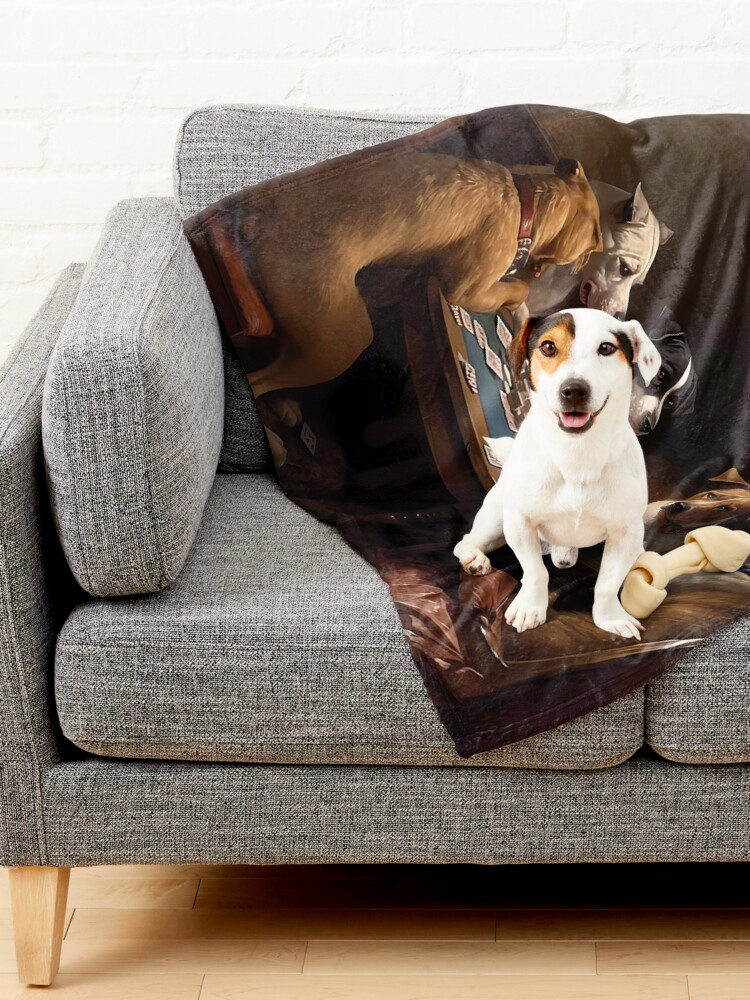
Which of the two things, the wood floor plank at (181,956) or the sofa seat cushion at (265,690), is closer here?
the sofa seat cushion at (265,690)

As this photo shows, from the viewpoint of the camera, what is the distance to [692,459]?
5.28 feet

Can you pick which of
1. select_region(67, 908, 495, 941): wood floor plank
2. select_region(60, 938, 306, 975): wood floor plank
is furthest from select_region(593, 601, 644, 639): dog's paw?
select_region(60, 938, 306, 975): wood floor plank

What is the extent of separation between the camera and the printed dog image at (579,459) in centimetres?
137

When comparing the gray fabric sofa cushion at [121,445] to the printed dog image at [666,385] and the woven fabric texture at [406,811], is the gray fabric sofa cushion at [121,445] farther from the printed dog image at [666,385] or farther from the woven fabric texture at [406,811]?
the printed dog image at [666,385]

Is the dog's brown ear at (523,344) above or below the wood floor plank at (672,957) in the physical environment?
above

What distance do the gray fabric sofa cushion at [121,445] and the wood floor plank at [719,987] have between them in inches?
29.8

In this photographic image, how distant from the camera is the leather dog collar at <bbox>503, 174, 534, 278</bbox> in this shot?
5.41 ft

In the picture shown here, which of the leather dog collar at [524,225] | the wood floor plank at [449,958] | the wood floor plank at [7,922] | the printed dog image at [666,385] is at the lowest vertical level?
the wood floor plank at [7,922]

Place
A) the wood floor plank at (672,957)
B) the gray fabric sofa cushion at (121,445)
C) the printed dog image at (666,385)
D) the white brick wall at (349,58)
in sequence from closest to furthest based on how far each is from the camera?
the gray fabric sofa cushion at (121,445)
the wood floor plank at (672,957)
the printed dog image at (666,385)
the white brick wall at (349,58)

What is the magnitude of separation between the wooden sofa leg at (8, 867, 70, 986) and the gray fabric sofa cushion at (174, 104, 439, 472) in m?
0.64

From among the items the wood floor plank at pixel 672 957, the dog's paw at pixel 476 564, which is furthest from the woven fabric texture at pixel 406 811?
the dog's paw at pixel 476 564

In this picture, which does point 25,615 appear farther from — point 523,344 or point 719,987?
point 719,987

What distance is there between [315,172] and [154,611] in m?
0.72

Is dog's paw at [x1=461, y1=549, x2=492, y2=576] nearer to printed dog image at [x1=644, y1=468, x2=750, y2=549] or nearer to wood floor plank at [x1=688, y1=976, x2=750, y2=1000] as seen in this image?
printed dog image at [x1=644, y1=468, x2=750, y2=549]
